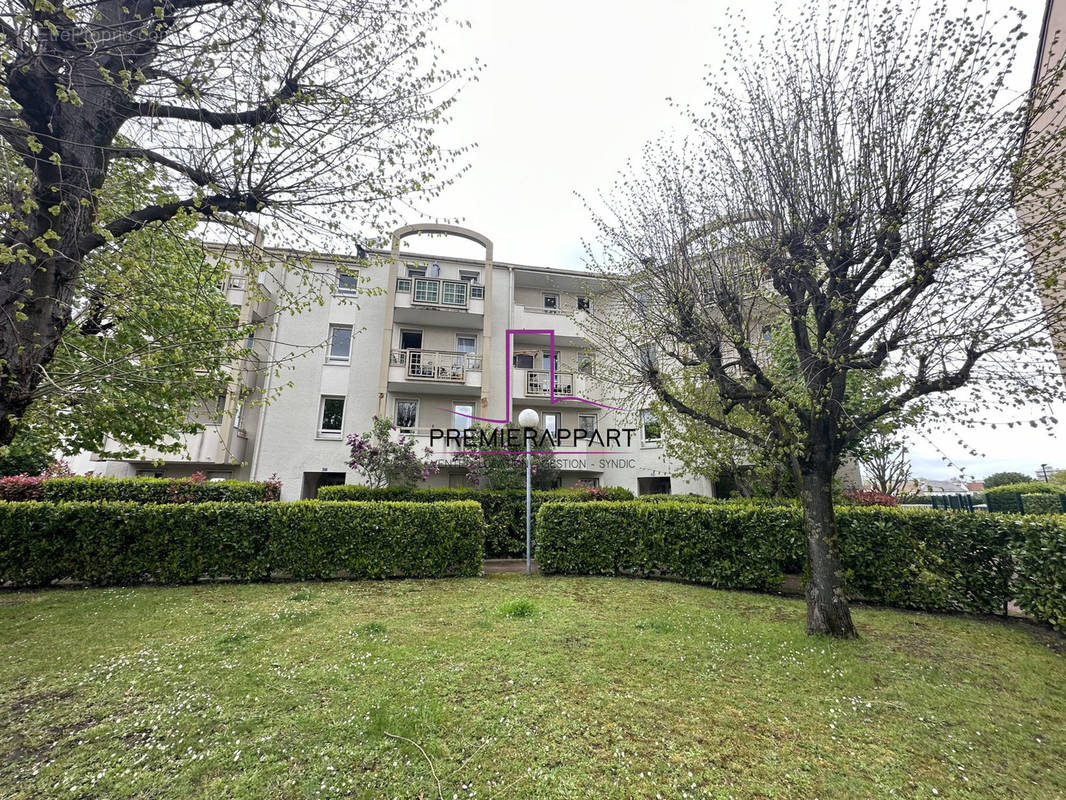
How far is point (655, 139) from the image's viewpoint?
693 centimetres

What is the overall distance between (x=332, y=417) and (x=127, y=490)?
640 cm

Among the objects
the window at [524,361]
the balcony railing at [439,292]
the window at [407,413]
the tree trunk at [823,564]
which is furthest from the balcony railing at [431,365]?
the tree trunk at [823,564]

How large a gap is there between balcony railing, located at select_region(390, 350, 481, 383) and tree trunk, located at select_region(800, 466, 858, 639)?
527 inches

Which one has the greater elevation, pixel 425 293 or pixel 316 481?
pixel 425 293

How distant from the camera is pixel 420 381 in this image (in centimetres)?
1683

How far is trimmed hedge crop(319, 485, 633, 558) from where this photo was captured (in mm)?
11594

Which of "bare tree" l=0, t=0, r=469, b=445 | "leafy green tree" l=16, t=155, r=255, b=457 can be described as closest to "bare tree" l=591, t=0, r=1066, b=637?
"bare tree" l=0, t=0, r=469, b=445

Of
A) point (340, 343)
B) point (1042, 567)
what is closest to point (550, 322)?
point (340, 343)

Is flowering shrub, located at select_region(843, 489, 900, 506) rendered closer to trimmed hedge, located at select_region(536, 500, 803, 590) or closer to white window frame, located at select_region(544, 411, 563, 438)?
trimmed hedge, located at select_region(536, 500, 803, 590)

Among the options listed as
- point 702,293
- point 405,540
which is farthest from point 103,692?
point 702,293

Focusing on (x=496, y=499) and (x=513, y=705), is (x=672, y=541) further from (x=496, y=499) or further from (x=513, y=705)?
(x=513, y=705)

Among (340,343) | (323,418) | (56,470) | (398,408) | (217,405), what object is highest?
(340,343)

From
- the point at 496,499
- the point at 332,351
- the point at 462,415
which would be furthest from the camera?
the point at 462,415

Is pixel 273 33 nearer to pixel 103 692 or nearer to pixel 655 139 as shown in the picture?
pixel 655 139
